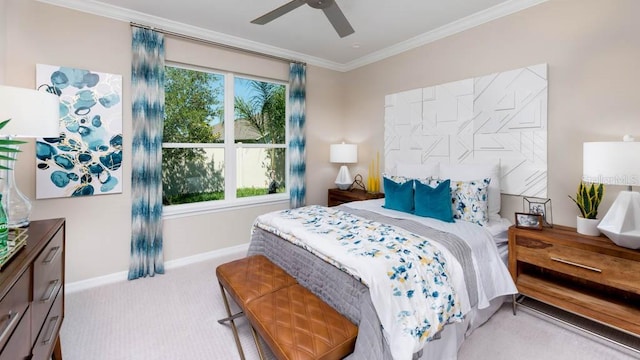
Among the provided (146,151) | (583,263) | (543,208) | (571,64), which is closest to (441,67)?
(571,64)

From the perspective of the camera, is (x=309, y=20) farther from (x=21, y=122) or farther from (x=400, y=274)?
(x=400, y=274)

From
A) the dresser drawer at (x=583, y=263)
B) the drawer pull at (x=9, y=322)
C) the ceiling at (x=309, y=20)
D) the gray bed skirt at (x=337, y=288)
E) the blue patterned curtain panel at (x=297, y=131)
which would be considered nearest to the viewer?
the drawer pull at (x=9, y=322)

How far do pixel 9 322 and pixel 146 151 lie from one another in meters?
2.33

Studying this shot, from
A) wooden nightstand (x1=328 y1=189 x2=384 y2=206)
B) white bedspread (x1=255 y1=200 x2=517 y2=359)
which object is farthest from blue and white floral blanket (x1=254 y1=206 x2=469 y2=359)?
wooden nightstand (x1=328 y1=189 x2=384 y2=206)

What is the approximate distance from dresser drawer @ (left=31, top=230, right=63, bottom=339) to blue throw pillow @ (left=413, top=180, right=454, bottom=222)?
2.69 m

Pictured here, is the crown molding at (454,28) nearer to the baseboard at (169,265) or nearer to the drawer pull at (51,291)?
the baseboard at (169,265)

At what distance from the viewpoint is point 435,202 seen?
2674 millimetres

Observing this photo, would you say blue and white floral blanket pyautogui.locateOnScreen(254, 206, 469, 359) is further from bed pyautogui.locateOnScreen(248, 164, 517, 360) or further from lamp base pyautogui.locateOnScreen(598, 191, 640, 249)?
lamp base pyautogui.locateOnScreen(598, 191, 640, 249)

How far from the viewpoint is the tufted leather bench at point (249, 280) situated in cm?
187

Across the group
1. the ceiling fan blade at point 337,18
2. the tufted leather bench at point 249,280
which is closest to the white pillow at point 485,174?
the ceiling fan blade at point 337,18

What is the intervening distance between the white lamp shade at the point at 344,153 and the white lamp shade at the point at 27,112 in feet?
10.5

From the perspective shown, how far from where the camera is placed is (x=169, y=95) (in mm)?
3350

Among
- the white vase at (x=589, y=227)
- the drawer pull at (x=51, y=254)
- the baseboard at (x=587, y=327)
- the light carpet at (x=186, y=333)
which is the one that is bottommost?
the light carpet at (x=186, y=333)

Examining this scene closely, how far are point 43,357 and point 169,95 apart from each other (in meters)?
2.73
